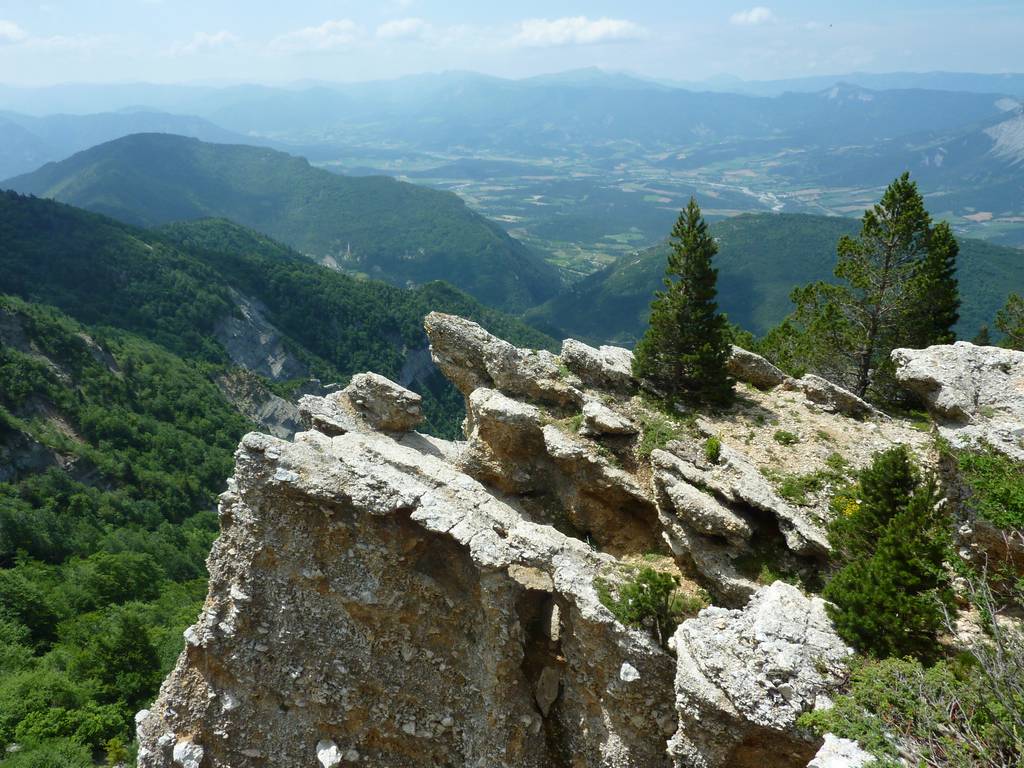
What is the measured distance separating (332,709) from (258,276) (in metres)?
192

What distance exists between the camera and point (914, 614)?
571 inches

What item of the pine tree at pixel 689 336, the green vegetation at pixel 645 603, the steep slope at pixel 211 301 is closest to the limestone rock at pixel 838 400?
the pine tree at pixel 689 336

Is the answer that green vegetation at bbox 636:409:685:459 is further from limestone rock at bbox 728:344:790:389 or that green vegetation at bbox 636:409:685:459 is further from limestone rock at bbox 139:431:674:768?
limestone rock at bbox 728:344:790:389

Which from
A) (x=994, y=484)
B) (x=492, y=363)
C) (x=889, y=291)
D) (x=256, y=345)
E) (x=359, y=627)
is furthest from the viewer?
(x=256, y=345)

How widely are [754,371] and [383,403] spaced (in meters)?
19.5

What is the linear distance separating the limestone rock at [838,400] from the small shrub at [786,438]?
145 inches

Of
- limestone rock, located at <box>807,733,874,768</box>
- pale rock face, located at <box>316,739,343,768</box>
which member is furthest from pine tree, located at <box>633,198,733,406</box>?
pale rock face, located at <box>316,739,343,768</box>

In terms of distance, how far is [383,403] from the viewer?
2992 centimetres

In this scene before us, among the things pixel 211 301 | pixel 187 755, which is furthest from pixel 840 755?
pixel 211 301

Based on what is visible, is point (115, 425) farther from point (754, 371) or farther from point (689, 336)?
point (754, 371)

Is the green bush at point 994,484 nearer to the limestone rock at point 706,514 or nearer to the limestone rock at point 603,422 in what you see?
the limestone rock at point 706,514

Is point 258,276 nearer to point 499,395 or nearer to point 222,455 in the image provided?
point 222,455

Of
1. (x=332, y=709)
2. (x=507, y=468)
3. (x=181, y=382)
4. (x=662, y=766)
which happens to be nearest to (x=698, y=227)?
(x=507, y=468)

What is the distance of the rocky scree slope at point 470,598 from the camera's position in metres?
18.6
